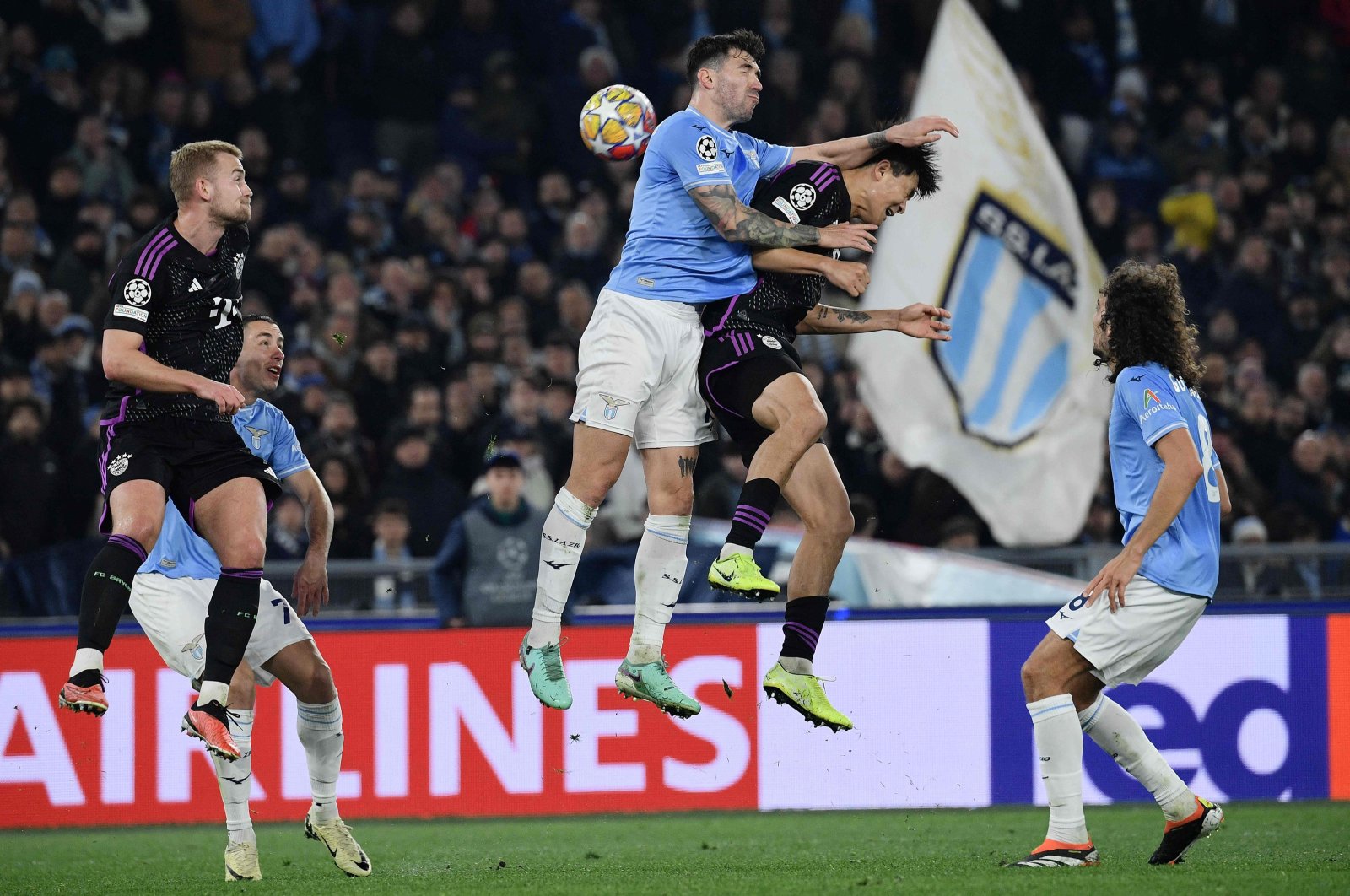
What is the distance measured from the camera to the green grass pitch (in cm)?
628

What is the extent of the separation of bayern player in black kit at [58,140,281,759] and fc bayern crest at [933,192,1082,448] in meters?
6.51

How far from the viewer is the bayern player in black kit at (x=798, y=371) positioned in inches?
269

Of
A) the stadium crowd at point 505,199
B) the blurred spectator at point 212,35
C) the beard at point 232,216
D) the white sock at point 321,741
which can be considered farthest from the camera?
the blurred spectator at point 212,35

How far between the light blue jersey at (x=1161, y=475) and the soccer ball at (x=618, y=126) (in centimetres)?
235

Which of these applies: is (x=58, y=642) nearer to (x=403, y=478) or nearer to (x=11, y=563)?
(x=11, y=563)

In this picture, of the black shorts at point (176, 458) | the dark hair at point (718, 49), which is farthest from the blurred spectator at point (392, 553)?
the dark hair at point (718, 49)

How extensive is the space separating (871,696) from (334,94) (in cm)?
840

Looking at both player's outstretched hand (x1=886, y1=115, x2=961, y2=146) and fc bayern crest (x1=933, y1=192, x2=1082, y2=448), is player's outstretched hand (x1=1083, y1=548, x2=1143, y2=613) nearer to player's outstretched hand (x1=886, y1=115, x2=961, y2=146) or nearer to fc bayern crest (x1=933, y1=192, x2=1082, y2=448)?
player's outstretched hand (x1=886, y1=115, x2=961, y2=146)

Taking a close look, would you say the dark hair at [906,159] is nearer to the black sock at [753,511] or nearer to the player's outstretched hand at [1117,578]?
the black sock at [753,511]

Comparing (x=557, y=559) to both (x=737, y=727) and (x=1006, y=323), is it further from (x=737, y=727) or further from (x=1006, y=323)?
(x=1006, y=323)

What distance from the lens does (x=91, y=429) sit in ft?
37.6

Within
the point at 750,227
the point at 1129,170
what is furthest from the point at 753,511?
the point at 1129,170

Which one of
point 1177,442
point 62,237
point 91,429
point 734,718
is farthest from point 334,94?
point 1177,442

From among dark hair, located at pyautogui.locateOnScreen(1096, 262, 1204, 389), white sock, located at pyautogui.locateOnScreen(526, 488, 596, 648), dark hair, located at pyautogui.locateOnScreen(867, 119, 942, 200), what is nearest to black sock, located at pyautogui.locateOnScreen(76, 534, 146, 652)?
white sock, located at pyautogui.locateOnScreen(526, 488, 596, 648)
